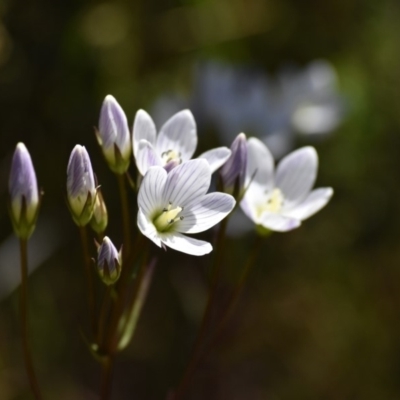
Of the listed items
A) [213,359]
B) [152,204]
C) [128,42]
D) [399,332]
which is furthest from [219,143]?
[152,204]

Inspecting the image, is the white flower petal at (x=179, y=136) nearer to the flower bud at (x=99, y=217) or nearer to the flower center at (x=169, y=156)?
the flower center at (x=169, y=156)

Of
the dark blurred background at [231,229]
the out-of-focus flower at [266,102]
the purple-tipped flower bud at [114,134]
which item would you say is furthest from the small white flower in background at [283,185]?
the out-of-focus flower at [266,102]

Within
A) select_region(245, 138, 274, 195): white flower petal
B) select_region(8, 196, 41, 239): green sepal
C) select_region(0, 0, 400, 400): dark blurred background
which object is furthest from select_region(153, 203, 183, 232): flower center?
select_region(0, 0, 400, 400): dark blurred background

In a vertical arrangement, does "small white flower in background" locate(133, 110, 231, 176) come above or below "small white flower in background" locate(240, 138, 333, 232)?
above

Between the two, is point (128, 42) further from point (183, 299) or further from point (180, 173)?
point (180, 173)

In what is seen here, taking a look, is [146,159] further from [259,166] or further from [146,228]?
[259,166]

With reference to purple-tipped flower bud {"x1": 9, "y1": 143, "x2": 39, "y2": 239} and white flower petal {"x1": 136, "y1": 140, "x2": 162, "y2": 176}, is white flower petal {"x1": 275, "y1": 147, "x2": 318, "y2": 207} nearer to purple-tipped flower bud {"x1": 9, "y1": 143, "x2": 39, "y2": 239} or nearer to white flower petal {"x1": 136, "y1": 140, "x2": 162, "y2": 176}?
white flower petal {"x1": 136, "y1": 140, "x2": 162, "y2": 176}

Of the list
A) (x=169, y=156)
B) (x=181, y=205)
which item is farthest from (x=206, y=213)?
(x=169, y=156)
